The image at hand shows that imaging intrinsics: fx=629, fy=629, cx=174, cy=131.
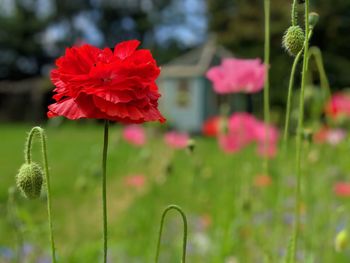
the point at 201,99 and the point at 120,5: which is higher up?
the point at 120,5

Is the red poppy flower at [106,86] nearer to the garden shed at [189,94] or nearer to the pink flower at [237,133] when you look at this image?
the pink flower at [237,133]

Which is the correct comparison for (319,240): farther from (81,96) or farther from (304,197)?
(81,96)

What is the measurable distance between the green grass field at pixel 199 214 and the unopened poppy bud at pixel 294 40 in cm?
44

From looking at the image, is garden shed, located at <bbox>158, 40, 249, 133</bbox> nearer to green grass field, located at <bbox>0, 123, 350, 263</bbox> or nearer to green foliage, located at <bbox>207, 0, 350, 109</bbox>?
green foliage, located at <bbox>207, 0, 350, 109</bbox>

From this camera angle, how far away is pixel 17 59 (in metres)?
19.8

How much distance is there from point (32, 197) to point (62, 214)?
2.91m

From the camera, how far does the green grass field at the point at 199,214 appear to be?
1.56 m

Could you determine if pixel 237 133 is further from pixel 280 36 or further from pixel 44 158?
pixel 280 36

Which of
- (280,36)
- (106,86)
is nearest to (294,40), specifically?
(106,86)

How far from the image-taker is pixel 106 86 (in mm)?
636

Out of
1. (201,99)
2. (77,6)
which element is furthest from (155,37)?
(201,99)

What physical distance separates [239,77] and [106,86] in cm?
73

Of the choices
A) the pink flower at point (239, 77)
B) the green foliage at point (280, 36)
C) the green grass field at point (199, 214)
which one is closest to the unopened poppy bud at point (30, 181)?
the green grass field at point (199, 214)

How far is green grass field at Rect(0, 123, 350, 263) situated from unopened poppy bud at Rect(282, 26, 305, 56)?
1.45ft
